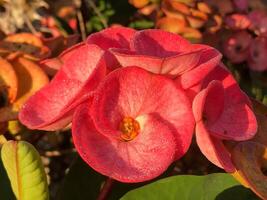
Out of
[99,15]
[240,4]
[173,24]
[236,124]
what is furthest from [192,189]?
[240,4]

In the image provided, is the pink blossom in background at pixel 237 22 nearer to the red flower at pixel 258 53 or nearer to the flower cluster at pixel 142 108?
the red flower at pixel 258 53

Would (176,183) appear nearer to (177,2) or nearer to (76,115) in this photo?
(76,115)

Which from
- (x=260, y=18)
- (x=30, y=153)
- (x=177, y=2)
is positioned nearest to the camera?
(x=30, y=153)

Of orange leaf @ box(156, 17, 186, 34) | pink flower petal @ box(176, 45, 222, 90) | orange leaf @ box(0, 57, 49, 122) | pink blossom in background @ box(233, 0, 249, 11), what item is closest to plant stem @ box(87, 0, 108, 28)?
orange leaf @ box(156, 17, 186, 34)

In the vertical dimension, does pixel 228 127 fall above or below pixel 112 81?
below

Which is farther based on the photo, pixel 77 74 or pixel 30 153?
pixel 77 74

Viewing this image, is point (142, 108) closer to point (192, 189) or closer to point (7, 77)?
A: point (192, 189)

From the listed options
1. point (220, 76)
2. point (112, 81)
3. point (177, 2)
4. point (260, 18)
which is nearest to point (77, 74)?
point (112, 81)
